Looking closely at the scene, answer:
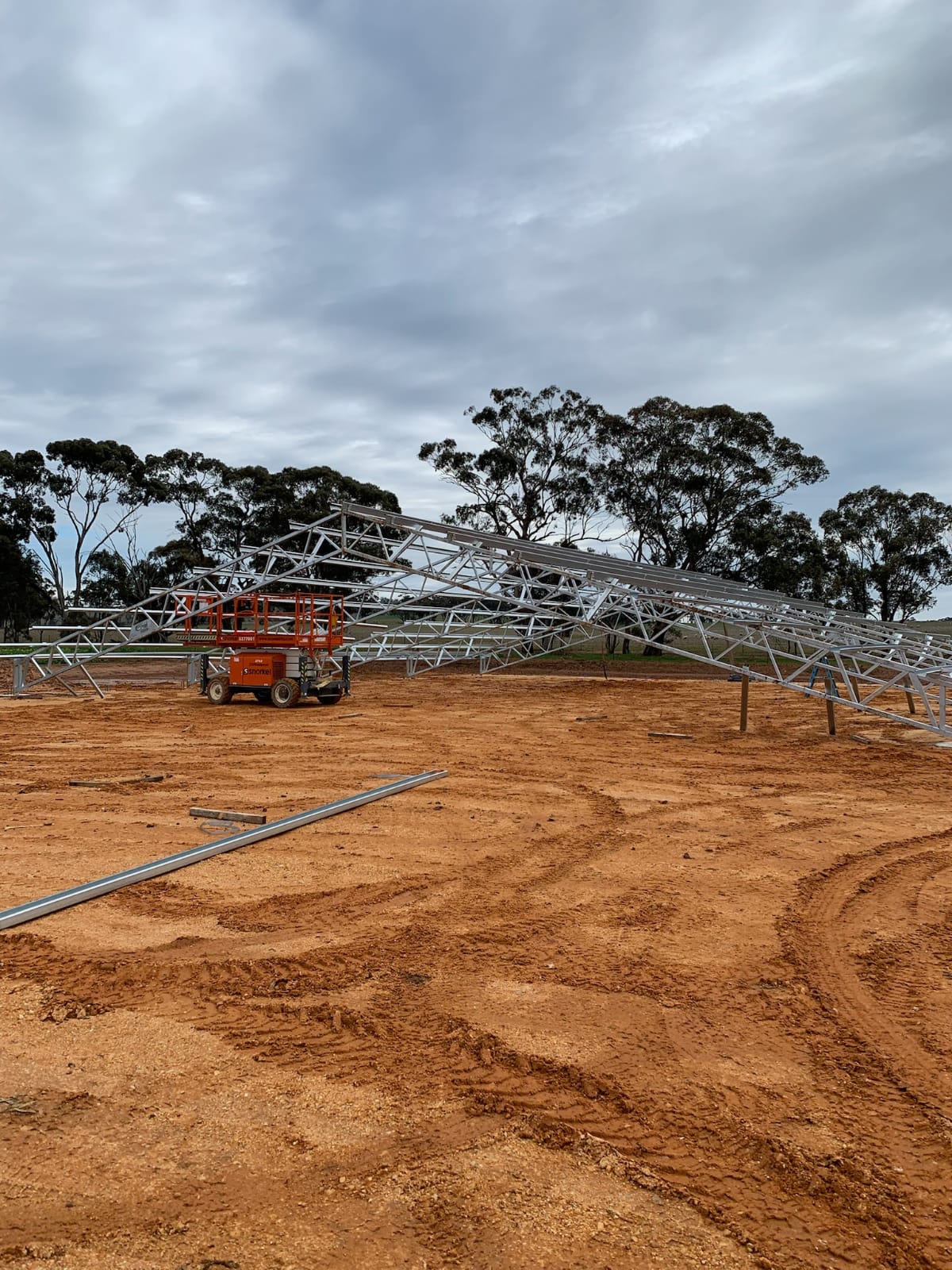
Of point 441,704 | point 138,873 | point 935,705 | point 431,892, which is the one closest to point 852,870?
point 431,892

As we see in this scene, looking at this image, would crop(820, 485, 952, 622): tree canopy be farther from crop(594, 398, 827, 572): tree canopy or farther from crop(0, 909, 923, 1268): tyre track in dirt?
crop(0, 909, 923, 1268): tyre track in dirt

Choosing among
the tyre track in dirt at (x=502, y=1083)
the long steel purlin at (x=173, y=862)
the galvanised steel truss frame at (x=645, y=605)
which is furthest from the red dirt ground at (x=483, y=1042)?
the galvanised steel truss frame at (x=645, y=605)

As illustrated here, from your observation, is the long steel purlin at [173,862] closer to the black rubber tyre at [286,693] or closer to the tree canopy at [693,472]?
the black rubber tyre at [286,693]

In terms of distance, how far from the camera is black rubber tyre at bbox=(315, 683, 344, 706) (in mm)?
18797

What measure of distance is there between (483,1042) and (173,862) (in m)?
3.40

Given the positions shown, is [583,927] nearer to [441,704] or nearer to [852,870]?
[852,870]

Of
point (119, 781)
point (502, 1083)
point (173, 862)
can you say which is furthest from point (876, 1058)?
point (119, 781)

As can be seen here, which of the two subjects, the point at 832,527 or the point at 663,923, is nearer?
the point at 663,923

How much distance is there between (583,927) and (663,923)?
1.68 ft

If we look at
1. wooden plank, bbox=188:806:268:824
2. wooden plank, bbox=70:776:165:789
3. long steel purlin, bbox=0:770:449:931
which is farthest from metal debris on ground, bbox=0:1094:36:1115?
wooden plank, bbox=70:776:165:789

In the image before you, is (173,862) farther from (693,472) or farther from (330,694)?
(693,472)

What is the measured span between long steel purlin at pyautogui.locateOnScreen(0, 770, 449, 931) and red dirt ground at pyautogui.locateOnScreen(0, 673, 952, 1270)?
4.8 inches

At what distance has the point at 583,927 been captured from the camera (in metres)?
5.01

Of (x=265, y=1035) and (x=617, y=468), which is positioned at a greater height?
(x=617, y=468)
